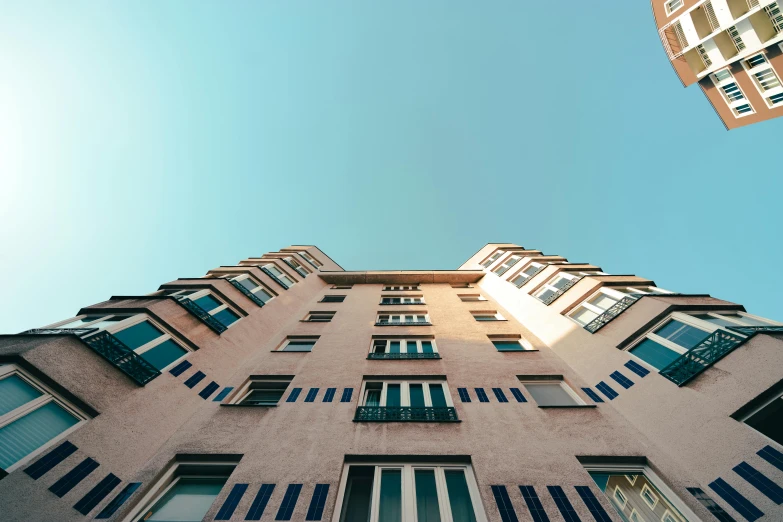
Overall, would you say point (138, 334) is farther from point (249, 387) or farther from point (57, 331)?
point (249, 387)

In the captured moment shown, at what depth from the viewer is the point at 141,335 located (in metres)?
10.4

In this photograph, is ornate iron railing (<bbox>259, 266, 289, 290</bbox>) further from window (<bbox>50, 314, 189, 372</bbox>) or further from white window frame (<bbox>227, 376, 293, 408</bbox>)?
window (<bbox>50, 314, 189, 372</bbox>)

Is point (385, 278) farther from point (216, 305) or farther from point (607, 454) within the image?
point (607, 454)

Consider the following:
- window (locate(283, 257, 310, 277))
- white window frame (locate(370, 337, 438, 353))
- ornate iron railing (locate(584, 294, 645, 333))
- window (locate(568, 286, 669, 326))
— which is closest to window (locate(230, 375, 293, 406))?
white window frame (locate(370, 337, 438, 353))

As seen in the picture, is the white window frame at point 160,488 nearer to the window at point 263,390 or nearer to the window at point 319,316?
the window at point 263,390

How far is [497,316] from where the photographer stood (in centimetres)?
1895

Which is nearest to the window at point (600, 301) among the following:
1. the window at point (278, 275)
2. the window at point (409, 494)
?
the window at point (409, 494)

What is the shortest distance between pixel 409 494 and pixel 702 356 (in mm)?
8703

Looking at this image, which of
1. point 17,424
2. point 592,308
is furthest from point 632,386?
point 17,424

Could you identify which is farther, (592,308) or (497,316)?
(497,316)

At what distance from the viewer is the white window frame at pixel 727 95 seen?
91.1ft

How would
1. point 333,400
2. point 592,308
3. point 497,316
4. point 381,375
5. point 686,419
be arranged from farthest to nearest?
point 497,316
point 592,308
point 381,375
point 333,400
point 686,419

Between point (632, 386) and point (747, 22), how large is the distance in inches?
1360

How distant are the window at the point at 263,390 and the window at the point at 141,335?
2.54 m
